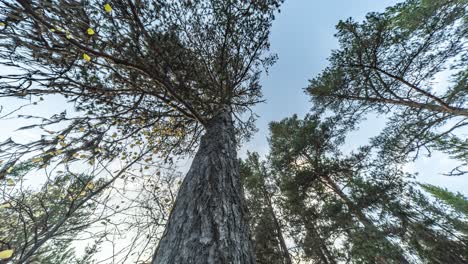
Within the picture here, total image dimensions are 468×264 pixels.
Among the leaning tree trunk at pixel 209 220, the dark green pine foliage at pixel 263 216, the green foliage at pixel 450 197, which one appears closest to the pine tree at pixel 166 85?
the leaning tree trunk at pixel 209 220

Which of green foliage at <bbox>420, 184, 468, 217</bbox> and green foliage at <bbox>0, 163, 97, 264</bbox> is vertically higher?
green foliage at <bbox>420, 184, 468, 217</bbox>

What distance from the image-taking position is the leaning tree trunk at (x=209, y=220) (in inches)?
41.8

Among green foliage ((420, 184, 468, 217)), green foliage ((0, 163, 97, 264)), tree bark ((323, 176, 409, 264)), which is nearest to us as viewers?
green foliage ((0, 163, 97, 264))

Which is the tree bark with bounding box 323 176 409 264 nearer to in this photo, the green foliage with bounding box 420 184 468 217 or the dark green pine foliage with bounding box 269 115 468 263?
the dark green pine foliage with bounding box 269 115 468 263

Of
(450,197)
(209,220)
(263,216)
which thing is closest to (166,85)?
(209,220)

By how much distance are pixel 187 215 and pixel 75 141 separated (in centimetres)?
247

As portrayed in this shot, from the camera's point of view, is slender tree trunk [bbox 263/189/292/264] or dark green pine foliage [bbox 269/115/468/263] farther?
slender tree trunk [bbox 263/189/292/264]

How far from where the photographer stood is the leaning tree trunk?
106 cm

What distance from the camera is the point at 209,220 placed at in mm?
1295

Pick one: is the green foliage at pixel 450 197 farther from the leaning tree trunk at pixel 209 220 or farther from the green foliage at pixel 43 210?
the green foliage at pixel 43 210

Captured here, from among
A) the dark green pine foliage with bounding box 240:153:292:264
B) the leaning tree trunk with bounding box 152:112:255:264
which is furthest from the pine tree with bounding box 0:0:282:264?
the dark green pine foliage with bounding box 240:153:292:264

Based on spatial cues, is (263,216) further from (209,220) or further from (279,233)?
(209,220)

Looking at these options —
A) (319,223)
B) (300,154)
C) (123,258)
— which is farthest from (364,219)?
(123,258)

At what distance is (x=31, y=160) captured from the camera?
1.97 meters
